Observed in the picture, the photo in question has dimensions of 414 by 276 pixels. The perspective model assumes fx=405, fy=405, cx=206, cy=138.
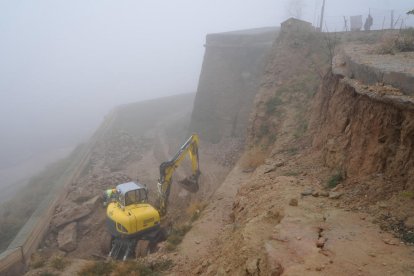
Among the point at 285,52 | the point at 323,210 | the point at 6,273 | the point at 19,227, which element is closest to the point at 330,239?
the point at 323,210

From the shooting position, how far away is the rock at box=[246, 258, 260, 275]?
6.18 metres

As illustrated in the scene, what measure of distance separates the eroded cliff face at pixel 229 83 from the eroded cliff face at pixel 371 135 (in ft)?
57.4

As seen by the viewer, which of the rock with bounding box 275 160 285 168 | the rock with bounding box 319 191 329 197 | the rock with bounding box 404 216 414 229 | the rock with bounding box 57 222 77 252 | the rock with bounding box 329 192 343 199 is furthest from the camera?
the rock with bounding box 57 222 77 252

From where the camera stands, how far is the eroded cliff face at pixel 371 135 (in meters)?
6.95

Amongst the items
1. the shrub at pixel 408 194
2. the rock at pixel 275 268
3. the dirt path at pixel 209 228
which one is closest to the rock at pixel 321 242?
the rock at pixel 275 268

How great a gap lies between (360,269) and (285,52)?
51.2 feet

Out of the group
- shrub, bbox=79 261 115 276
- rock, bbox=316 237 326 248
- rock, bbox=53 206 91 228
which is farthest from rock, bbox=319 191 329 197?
rock, bbox=53 206 91 228

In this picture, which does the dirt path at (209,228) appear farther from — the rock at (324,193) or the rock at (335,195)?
the rock at (335,195)

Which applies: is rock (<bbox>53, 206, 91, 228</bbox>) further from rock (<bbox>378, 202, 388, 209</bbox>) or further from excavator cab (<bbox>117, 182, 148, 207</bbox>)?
rock (<bbox>378, 202, 388, 209</bbox>)

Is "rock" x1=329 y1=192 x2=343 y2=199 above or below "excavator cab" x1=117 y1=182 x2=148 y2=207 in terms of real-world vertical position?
above

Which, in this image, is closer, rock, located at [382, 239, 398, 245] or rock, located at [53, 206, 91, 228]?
rock, located at [382, 239, 398, 245]

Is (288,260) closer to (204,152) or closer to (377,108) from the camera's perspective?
(377,108)

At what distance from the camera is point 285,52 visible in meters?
19.8

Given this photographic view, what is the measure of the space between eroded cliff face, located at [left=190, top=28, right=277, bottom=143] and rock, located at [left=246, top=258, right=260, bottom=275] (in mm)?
20911
